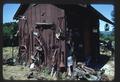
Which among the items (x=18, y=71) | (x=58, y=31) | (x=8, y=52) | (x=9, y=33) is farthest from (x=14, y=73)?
(x=58, y=31)

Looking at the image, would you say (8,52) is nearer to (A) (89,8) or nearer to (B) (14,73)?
(B) (14,73)

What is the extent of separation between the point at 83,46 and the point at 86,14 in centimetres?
23

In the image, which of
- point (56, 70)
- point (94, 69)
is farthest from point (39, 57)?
point (94, 69)

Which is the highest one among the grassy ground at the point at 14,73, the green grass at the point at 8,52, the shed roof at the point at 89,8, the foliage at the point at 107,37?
the shed roof at the point at 89,8

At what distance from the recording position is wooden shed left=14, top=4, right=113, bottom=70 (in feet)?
12.1

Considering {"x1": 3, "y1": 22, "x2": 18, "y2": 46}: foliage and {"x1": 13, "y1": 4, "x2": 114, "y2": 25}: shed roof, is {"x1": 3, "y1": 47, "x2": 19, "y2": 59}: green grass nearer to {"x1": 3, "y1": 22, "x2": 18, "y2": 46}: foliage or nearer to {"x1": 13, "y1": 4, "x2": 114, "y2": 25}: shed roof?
{"x1": 3, "y1": 22, "x2": 18, "y2": 46}: foliage

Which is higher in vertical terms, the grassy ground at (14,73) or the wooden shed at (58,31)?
the wooden shed at (58,31)

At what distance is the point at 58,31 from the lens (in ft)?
12.2

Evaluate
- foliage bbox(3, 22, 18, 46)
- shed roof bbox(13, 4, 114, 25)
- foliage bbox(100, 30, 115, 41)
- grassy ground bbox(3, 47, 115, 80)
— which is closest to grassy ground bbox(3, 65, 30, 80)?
grassy ground bbox(3, 47, 115, 80)

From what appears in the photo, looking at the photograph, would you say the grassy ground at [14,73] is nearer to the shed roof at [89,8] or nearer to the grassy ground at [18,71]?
the grassy ground at [18,71]

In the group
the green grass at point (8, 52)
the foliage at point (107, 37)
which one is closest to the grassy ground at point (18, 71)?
the green grass at point (8, 52)

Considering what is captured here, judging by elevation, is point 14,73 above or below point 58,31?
below

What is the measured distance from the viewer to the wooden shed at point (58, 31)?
12.1 feet

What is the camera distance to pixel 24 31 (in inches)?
147
